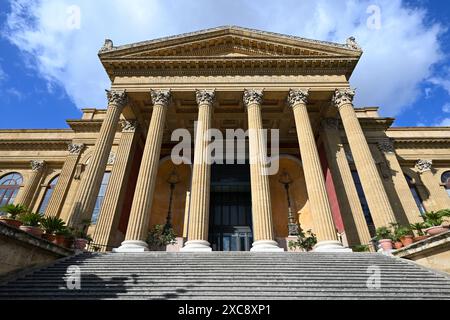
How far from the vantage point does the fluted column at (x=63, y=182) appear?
18078 millimetres

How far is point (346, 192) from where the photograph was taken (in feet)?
51.7

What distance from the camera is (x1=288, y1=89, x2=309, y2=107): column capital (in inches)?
649

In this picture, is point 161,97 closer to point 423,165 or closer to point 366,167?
point 366,167

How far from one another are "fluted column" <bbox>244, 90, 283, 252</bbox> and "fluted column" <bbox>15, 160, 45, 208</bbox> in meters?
19.3

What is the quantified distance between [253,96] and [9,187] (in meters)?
23.0

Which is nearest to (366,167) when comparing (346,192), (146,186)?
(346,192)

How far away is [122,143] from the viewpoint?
57.2 feet

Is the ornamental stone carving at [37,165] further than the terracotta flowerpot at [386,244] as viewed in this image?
Yes

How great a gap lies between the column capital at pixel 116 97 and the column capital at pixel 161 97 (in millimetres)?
1881

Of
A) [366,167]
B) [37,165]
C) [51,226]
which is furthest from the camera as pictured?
[37,165]

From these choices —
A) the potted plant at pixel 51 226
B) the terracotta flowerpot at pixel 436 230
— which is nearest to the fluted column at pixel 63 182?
the potted plant at pixel 51 226

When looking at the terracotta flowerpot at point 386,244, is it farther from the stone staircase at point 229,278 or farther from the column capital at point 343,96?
the column capital at point 343,96

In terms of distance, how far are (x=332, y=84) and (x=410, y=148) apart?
1195cm

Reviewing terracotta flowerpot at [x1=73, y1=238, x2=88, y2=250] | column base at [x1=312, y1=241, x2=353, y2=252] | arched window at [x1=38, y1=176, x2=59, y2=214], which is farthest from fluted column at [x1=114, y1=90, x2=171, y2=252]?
arched window at [x1=38, y1=176, x2=59, y2=214]
